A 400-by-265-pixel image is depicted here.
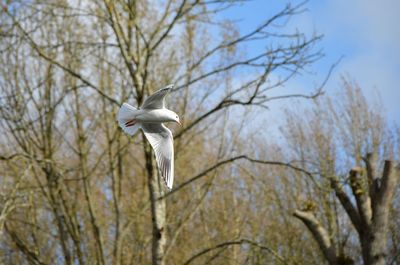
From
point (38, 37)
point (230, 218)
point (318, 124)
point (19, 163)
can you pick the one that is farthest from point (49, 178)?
point (318, 124)

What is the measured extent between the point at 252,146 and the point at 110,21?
249 inches

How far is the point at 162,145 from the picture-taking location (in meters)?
3.86

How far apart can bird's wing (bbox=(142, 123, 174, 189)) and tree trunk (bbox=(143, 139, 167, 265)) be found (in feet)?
8.06

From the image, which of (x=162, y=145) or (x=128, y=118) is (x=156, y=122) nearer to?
(x=128, y=118)

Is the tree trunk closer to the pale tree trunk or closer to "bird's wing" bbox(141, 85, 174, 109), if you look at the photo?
the pale tree trunk

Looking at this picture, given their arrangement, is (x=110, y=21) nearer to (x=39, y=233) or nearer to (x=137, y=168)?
(x=39, y=233)

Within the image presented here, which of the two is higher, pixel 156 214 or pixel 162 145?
pixel 156 214

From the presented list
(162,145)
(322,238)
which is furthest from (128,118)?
(322,238)

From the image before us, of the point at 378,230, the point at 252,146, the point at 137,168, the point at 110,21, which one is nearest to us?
the point at 110,21

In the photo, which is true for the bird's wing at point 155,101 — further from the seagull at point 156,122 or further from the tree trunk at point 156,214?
the tree trunk at point 156,214

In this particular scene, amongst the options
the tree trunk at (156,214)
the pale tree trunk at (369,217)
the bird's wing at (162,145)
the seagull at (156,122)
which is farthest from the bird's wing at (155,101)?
the pale tree trunk at (369,217)

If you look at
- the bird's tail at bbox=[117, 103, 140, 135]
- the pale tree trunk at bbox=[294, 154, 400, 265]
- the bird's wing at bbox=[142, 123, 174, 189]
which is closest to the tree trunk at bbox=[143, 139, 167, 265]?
the pale tree trunk at bbox=[294, 154, 400, 265]

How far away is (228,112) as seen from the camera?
30.1 feet

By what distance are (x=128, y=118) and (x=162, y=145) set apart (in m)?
0.35
